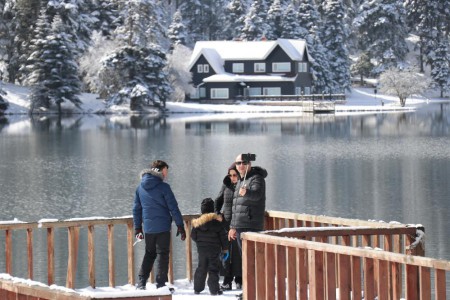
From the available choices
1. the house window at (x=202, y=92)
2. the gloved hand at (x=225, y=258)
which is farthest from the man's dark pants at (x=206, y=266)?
the house window at (x=202, y=92)

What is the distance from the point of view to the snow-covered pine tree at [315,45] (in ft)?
360

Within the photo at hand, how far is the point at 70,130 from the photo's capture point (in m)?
70.4

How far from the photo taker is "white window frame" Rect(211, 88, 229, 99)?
350 ft

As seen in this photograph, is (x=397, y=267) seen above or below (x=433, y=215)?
above

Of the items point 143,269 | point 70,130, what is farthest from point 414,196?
point 70,130

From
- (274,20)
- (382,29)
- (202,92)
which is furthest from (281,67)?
(382,29)

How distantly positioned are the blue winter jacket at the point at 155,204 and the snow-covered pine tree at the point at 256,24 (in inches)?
4022

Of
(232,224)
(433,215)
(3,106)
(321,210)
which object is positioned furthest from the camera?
(3,106)

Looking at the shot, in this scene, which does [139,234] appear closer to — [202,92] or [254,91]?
[254,91]

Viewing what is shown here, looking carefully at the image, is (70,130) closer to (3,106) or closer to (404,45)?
(3,106)

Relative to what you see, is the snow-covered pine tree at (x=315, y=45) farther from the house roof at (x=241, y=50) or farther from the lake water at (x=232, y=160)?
the lake water at (x=232, y=160)

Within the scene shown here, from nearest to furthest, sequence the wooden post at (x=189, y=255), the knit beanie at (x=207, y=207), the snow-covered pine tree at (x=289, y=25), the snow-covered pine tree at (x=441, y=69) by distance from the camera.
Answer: the knit beanie at (x=207, y=207) → the wooden post at (x=189, y=255) → the snow-covered pine tree at (x=289, y=25) → the snow-covered pine tree at (x=441, y=69)

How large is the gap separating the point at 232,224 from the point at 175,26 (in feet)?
366

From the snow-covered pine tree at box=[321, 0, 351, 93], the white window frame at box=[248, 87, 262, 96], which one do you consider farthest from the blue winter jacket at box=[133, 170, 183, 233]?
the snow-covered pine tree at box=[321, 0, 351, 93]
